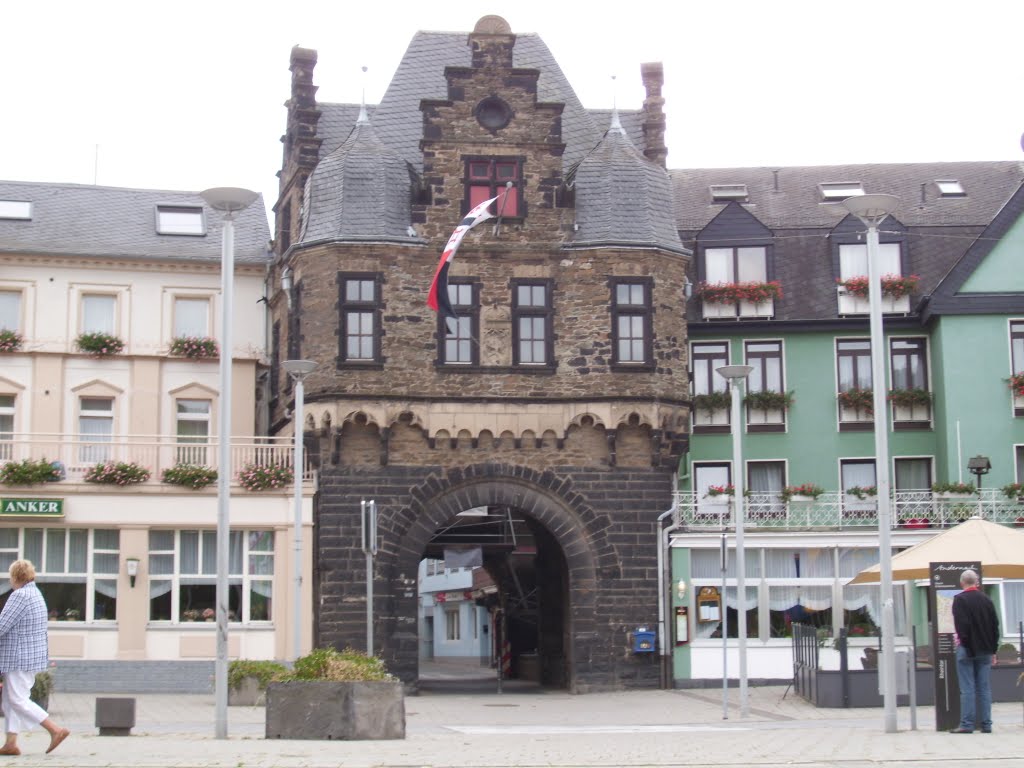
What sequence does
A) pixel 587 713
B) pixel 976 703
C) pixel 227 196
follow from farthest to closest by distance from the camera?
pixel 587 713 → pixel 227 196 → pixel 976 703

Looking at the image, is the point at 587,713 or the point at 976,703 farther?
the point at 587,713

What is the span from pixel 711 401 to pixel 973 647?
21939 millimetres

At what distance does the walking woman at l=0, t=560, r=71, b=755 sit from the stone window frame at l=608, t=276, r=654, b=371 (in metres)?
22.0

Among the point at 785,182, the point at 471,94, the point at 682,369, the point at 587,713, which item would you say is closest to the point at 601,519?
the point at 682,369

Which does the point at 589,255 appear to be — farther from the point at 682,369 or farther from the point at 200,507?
the point at 200,507

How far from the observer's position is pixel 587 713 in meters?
30.0

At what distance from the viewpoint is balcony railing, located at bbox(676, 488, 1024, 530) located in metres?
38.2

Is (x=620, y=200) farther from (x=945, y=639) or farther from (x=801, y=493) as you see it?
(x=945, y=639)

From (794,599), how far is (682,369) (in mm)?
5817

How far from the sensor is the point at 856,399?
41.0 m

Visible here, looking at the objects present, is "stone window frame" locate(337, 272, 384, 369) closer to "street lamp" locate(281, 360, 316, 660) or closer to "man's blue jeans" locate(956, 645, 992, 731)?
"street lamp" locate(281, 360, 316, 660)

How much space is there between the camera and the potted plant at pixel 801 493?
38.7 meters

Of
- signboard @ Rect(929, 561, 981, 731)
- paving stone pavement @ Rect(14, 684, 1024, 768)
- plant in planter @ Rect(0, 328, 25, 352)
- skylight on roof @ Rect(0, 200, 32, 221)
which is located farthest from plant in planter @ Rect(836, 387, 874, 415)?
skylight on roof @ Rect(0, 200, 32, 221)

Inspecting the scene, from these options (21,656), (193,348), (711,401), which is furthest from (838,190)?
(21,656)
